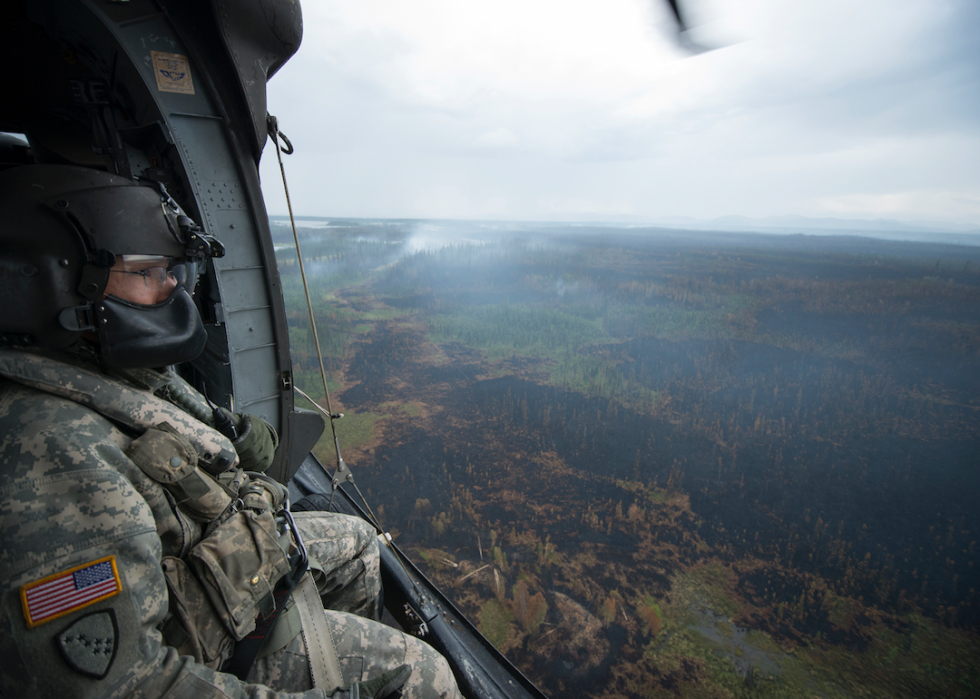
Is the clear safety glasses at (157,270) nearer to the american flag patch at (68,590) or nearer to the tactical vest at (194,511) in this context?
the tactical vest at (194,511)

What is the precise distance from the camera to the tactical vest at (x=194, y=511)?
1.16 metres

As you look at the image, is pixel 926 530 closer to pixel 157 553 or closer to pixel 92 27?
pixel 157 553

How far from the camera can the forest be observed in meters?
3.35

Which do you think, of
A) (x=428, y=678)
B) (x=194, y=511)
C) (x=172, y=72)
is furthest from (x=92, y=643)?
(x=172, y=72)

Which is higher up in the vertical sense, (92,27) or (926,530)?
(92,27)

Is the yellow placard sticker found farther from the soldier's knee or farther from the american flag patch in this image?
the soldier's knee

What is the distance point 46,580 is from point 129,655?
0.84 ft

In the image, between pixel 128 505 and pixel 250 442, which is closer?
pixel 128 505

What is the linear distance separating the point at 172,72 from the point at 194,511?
2521 millimetres

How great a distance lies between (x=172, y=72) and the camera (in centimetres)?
245

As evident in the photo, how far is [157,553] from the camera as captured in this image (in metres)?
1.09

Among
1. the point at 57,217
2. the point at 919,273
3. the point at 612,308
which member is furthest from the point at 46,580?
the point at 919,273

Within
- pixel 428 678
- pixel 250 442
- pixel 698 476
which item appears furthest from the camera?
pixel 698 476

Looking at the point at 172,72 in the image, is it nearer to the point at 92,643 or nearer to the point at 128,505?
the point at 128,505
